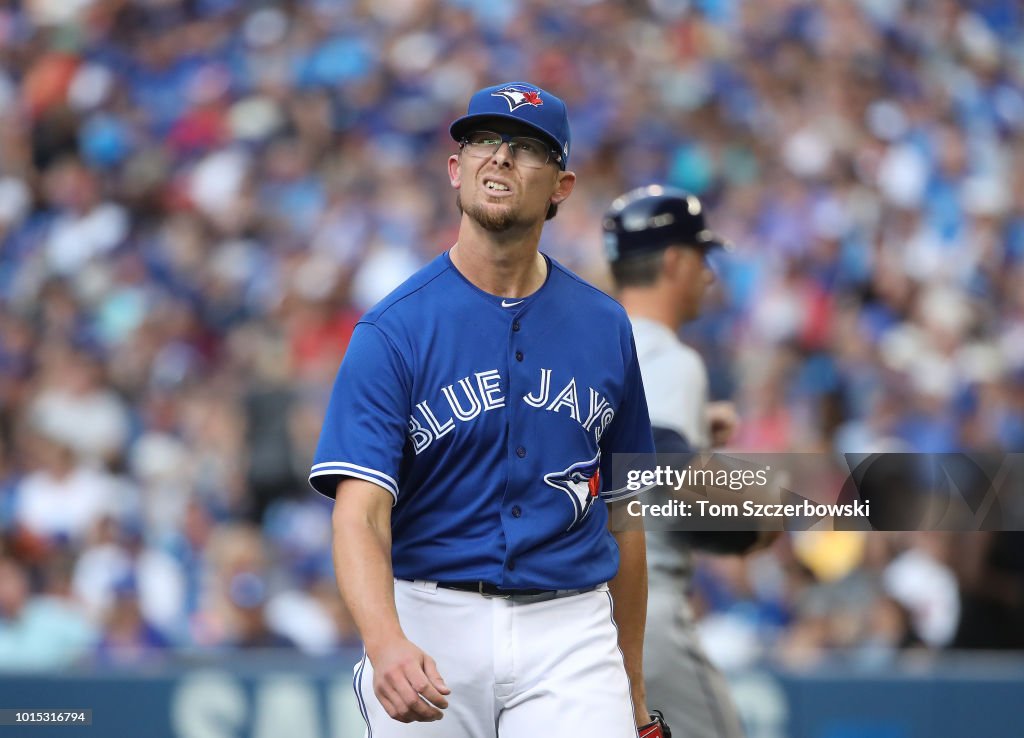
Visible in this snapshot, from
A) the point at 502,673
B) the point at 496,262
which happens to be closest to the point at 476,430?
the point at 496,262

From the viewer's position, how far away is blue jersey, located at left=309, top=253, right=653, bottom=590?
3111 millimetres

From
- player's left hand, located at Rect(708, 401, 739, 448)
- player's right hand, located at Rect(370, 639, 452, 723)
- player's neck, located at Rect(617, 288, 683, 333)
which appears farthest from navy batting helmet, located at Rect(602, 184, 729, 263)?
player's right hand, located at Rect(370, 639, 452, 723)

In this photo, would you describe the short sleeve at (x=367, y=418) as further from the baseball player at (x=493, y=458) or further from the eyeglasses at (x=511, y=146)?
the eyeglasses at (x=511, y=146)

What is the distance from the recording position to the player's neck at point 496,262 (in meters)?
3.35

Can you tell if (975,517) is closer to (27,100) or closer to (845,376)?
(845,376)

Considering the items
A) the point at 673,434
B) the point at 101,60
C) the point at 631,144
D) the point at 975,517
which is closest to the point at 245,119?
the point at 101,60

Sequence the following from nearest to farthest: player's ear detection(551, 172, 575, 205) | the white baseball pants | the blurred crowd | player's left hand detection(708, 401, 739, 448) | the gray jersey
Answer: the white baseball pants
player's ear detection(551, 172, 575, 205)
the gray jersey
player's left hand detection(708, 401, 739, 448)
the blurred crowd

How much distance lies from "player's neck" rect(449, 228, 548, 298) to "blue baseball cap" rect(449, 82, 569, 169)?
0.23m

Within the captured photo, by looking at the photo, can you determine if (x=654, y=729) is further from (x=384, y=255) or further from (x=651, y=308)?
(x=384, y=255)

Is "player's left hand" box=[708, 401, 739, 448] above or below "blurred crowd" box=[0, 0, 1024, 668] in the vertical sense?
below

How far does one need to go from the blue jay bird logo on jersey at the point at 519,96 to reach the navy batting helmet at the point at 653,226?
128cm

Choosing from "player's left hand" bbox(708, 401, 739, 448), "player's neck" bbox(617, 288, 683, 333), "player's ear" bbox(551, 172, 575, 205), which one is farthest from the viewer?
"player's left hand" bbox(708, 401, 739, 448)

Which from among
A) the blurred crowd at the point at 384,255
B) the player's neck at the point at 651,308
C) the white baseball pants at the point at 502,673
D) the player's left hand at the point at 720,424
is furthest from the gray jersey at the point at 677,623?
the blurred crowd at the point at 384,255

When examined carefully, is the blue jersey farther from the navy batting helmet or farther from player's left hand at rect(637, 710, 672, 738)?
the navy batting helmet
